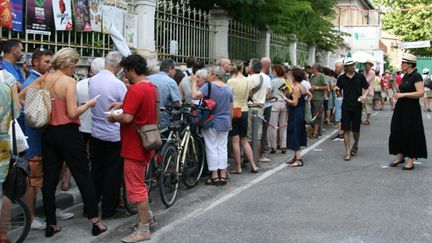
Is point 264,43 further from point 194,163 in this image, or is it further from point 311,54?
point 194,163

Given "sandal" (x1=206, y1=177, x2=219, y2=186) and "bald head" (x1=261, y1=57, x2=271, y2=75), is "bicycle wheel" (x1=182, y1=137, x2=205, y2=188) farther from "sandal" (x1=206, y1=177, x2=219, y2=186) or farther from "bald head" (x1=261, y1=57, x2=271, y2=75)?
"bald head" (x1=261, y1=57, x2=271, y2=75)

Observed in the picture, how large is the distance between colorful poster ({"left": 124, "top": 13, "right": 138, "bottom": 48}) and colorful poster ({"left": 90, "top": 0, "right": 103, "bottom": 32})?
91 centimetres

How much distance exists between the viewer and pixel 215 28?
14.9 meters

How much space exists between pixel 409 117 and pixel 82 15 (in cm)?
599

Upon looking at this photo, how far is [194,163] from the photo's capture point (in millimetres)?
7734

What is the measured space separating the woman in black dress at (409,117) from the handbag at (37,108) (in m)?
6.12

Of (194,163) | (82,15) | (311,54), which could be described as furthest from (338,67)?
(311,54)

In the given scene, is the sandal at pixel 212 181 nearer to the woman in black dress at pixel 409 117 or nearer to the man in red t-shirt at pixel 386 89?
the woman in black dress at pixel 409 117

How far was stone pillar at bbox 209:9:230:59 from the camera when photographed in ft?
48.8

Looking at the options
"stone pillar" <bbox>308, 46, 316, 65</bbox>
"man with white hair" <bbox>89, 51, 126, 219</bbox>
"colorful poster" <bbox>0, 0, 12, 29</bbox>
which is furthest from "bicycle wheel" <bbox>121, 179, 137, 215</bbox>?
"stone pillar" <bbox>308, 46, 316, 65</bbox>

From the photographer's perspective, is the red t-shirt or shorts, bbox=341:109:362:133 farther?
shorts, bbox=341:109:362:133

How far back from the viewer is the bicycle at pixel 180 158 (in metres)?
6.59

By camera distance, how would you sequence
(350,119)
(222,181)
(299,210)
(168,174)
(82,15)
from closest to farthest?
(299,210), (168,174), (222,181), (82,15), (350,119)

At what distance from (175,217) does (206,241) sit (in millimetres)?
1009
